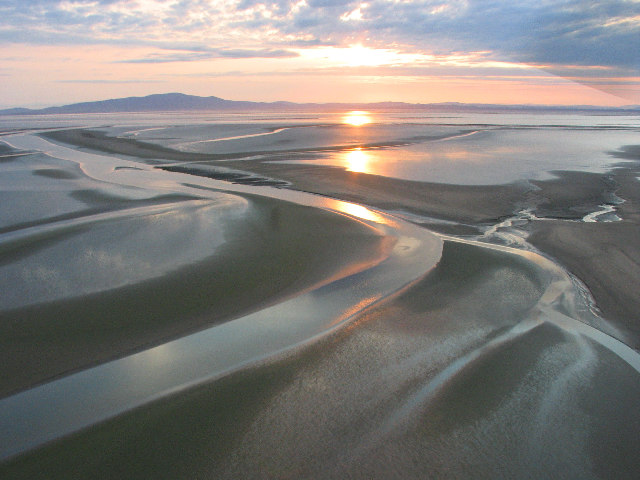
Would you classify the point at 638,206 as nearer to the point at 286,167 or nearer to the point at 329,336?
the point at 329,336

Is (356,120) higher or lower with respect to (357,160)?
lower

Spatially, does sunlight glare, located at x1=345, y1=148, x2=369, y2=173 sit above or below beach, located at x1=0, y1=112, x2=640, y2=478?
below

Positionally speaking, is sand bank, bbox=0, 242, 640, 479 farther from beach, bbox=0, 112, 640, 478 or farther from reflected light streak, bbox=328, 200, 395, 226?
reflected light streak, bbox=328, 200, 395, 226

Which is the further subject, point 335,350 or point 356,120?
point 356,120

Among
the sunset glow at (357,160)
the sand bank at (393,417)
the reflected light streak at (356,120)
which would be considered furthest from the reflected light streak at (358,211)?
the reflected light streak at (356,120)

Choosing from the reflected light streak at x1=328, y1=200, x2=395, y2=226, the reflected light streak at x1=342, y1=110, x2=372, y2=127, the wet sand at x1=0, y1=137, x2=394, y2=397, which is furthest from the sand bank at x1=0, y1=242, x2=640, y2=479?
the reflected light streak at x1=342, y1=110, x2=372, y2=127

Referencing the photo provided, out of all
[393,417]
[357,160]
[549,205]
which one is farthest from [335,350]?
[357,160]

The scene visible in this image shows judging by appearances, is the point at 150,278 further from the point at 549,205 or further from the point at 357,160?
the point at 357,160

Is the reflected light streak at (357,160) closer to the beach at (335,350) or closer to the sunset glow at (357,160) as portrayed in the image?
the sunset glow at (357,160)

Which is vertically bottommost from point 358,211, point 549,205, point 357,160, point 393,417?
point 357,160
